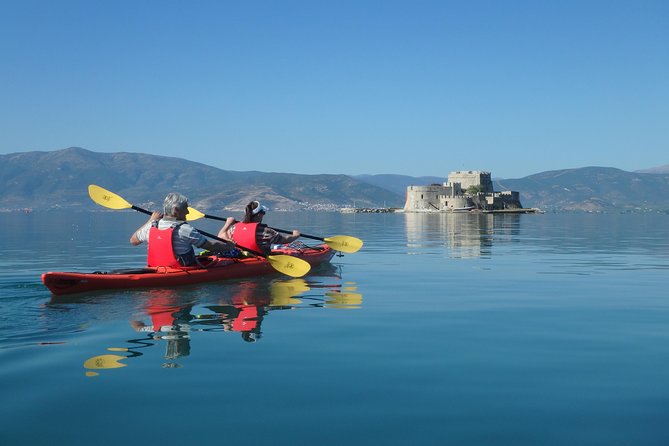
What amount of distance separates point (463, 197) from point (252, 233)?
399 ft

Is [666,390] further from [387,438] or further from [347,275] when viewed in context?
[347,275]

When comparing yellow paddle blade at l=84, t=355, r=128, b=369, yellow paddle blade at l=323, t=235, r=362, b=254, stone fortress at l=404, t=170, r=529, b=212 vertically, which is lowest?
yellow paddle blade at l=84, t=355, r=128, b=369

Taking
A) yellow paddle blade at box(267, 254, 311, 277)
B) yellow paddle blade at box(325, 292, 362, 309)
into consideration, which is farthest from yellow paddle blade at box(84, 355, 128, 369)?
yellow paddle blade at box(267, 254, 311, 277)

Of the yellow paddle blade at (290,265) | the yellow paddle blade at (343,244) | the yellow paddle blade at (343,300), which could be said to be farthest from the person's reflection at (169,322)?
the yellow paddle blade at (343,244)

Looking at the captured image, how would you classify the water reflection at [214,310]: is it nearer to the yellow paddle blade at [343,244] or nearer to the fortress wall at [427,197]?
the yellow paddle blade at [343,244]

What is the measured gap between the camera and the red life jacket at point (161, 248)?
11625mm

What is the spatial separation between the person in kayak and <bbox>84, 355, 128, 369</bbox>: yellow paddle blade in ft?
24.5

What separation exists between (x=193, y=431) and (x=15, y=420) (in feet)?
4.59

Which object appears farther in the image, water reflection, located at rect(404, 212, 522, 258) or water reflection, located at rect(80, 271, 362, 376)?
water reflection, located at rect(404, 212, 522, 258)

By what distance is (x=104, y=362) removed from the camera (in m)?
6.56

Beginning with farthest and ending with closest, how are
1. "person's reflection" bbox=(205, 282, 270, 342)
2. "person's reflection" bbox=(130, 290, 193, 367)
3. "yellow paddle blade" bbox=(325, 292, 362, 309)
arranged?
1. "yellow paddle blade" bbox=(325, 292, 362, 309)
2. "person's reflection" bbox=(205, 282, 270, 342)
3. "person's reflection" bbox=(130, 290, 193, 367)

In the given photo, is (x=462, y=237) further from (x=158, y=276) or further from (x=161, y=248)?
(x=158, y=276)

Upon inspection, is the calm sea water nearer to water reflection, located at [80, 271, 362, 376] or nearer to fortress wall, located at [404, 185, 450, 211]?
water reflection, located at [80, 271, 362, 376]

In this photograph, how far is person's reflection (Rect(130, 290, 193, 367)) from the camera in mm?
7270
